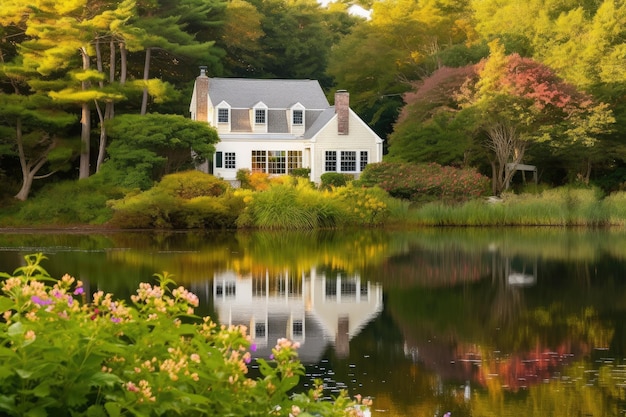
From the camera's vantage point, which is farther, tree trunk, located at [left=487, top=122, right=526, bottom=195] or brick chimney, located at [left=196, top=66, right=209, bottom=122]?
brick chimney, located at [left=196, top=66, right=209, bottom=122]

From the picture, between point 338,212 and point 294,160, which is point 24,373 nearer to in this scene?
point 338,212

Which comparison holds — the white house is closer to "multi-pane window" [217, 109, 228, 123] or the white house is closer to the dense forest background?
"multi-pane window" [217, 109, 228, 123]

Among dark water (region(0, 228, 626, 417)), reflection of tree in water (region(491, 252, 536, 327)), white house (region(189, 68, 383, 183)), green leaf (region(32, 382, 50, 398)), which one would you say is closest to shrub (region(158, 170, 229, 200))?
dark water (region(0, 228, 626, 417))

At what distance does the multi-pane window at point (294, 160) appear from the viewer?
142ft

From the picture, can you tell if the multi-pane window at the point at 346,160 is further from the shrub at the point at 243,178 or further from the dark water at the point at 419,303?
the dark water at the point at 419,303

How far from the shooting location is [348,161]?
140ft

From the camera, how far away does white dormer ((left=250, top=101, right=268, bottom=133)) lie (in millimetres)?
43750

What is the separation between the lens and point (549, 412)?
9000mm

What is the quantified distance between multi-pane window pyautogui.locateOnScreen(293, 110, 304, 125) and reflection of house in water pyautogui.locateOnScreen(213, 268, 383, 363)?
24079 mm

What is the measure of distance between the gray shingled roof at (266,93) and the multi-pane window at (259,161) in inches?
93.4

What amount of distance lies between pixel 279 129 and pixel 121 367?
39.9m

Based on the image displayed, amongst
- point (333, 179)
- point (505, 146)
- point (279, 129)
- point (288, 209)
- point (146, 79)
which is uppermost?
point (146, 79)

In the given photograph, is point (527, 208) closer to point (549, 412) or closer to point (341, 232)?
point (341, 232)

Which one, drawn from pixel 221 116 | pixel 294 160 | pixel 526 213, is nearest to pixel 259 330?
pixel 526 213
